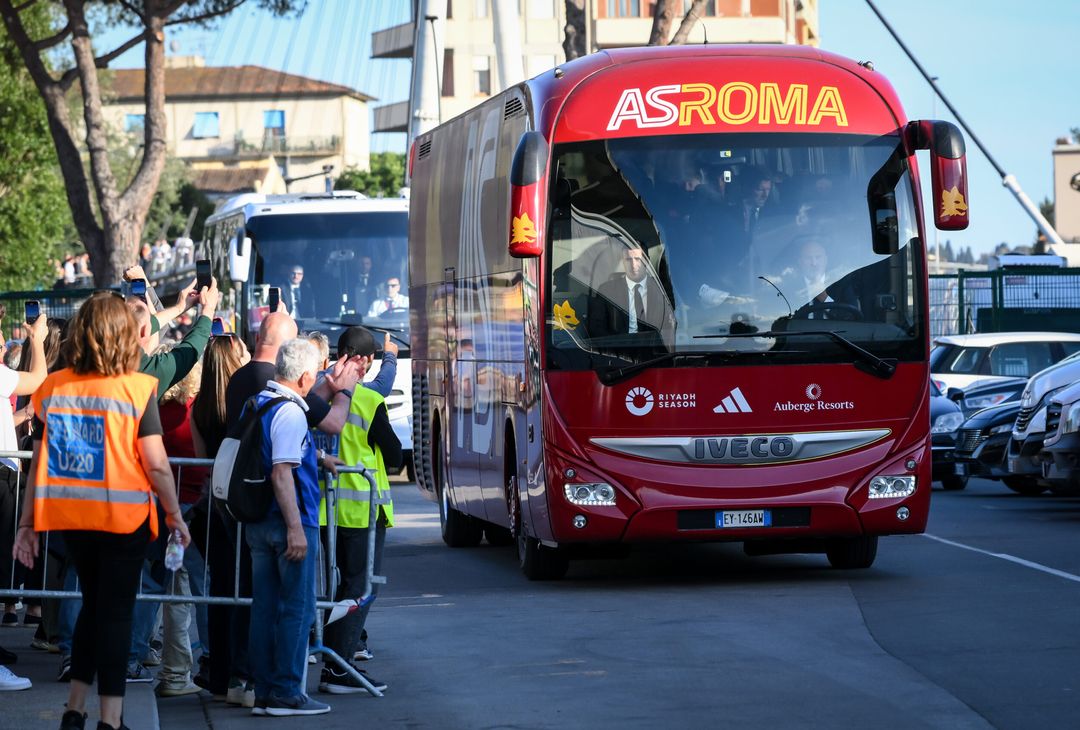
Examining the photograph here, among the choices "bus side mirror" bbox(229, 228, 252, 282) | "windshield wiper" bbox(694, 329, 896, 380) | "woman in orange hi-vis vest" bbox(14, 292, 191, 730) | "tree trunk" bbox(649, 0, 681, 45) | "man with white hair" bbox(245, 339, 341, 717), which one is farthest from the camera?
"tree trunk" bbox(649, 0, 681, 45)

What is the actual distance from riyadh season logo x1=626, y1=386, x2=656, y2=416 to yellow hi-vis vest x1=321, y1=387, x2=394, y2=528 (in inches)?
126

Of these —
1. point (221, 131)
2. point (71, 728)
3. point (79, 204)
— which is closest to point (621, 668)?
point (71, 728)

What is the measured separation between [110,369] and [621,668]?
3.20m

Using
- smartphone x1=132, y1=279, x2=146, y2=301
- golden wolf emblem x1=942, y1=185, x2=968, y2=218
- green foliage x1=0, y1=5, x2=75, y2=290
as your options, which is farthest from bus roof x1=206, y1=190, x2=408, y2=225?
green foliage x1=0, y1=5, x2=75, y2=290

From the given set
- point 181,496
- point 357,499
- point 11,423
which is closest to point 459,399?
point 11,423

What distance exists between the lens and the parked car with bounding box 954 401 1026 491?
2006 centimetres

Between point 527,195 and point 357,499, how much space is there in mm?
3583

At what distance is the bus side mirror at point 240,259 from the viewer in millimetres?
24391

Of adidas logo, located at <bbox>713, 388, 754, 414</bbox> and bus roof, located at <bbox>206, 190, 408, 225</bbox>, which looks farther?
bus roof, located at <bbox>206, 190, 408, 225</bbox>

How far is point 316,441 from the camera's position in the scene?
10.1 meters

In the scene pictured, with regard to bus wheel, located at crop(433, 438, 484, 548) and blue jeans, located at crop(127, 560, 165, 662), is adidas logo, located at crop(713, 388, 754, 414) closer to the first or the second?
blue jeans, located at crop(127, 560, 165, 662)

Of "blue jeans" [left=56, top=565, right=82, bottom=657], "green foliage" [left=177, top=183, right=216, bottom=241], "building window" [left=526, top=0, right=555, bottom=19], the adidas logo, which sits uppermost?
"building window" [left=526, top=0, right=555, bottom=19]

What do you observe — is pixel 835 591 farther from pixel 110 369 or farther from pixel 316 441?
pixel 110 369

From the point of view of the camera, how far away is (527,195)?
12.5m
